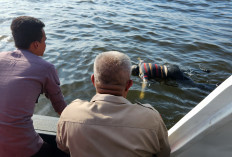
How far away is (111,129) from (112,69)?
38cm

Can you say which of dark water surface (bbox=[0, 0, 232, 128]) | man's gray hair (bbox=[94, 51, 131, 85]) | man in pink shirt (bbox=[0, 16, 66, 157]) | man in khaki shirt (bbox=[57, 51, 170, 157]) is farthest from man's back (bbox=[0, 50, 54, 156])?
dark water surface (bbox=[0, 0, 232, 128])

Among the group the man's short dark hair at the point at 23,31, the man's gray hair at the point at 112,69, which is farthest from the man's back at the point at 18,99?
the man's gray hair at the point at 112,69

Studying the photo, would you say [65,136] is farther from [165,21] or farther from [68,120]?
[165,21]

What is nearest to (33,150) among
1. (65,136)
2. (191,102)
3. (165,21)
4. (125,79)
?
(65,136)

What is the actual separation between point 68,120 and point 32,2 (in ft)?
37.7

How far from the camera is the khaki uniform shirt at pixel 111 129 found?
1229mm

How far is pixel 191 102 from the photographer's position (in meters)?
4.01

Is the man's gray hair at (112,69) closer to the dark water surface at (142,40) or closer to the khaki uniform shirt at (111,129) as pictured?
the khaki uniform shirt at (111,129)

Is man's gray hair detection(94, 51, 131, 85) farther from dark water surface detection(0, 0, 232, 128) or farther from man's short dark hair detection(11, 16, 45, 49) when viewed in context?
dark water surface detection(0, 0, 232, 128)

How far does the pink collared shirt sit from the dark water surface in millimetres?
1922

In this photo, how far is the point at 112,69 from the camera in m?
1.37

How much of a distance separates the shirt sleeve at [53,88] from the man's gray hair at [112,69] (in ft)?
2.24

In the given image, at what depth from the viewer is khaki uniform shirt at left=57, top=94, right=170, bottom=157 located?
1.23 m

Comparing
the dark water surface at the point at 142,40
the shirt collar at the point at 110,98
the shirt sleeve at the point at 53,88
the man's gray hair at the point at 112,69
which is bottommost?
the dark water surface at the point at 142,40
